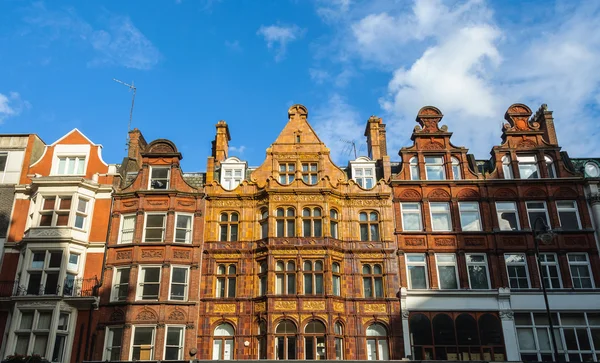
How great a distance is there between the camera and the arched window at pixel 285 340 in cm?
2889

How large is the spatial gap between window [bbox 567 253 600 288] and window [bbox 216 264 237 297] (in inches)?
730

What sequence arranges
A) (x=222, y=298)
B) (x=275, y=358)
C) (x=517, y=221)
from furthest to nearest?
(x=517, y=221), (x=222, y=298), (x=275, y=358)

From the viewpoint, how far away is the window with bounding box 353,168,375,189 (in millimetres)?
34031

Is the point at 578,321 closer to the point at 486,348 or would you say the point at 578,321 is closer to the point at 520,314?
the point at 520,314

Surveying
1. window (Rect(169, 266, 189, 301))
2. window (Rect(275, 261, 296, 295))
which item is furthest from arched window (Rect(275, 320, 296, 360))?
window (Rect(169, 266, 189, 301))

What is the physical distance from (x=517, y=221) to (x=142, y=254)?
21234mm

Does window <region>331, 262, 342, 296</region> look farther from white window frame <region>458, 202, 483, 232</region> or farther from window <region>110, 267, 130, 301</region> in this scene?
window <region>110, 267, 130, 301</region>

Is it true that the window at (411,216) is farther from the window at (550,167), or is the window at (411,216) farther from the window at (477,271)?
the window at (550,167)

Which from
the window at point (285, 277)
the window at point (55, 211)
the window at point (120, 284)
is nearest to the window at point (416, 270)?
the window at point (285, 277)

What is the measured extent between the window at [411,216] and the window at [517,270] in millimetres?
5110

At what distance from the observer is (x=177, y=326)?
29.7 m

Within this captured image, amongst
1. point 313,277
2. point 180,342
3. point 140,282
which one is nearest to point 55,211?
point 140,282

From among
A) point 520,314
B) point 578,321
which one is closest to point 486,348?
point 520,314

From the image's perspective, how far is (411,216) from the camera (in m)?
33.0
